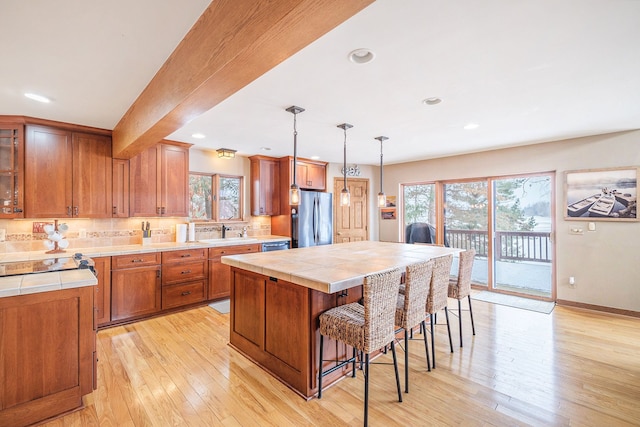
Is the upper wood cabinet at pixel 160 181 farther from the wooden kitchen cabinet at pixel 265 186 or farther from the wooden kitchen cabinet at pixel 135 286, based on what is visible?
the wooden kitchen cabinet at pixel 265 186

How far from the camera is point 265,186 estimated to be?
17.6 feet

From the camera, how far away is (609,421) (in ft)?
6.32

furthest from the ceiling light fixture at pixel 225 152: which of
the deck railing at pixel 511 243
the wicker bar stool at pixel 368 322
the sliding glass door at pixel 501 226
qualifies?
the deck railing at pixel 511 243

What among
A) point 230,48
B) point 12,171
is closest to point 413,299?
point 230,48

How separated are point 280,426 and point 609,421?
2202 mm

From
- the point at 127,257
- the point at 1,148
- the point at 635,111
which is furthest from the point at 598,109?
the point at 1,148

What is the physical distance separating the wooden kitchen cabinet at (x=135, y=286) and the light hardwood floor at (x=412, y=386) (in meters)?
0.35

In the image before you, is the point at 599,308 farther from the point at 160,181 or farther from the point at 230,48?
the point at 160,181

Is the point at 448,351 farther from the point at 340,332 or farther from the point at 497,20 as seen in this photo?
the point at 497,20

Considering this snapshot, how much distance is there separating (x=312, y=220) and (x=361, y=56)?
12.0 feet

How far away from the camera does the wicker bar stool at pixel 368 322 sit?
74.1 inches

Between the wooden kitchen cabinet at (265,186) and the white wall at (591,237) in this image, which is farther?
the wooden kitchen cabinet at (265,186)

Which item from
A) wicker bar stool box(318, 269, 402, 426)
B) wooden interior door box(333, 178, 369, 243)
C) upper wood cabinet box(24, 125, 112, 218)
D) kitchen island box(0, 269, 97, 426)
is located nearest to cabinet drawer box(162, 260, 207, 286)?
upper wood cabinet box(24, 125, 112, 218)

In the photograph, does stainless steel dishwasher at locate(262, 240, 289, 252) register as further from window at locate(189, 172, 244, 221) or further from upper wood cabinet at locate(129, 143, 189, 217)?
upper wood cabinet at locate(129, 143, 189, 217)
